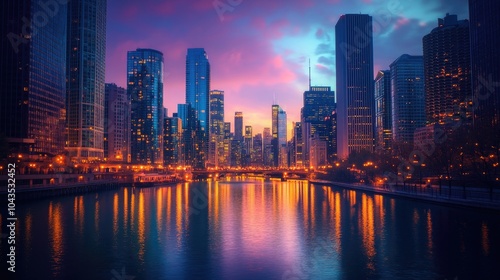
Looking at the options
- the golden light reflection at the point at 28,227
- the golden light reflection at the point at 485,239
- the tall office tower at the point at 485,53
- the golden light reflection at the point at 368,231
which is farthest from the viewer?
the tall office tower at the point at 485,53

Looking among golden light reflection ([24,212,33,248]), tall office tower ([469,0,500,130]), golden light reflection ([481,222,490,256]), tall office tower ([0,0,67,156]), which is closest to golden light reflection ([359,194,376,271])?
golden light reflection ([481,222,490,256])

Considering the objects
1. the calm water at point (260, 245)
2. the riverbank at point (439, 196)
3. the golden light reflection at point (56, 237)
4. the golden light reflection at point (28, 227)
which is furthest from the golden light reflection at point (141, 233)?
the riverbank at point (439, 196)

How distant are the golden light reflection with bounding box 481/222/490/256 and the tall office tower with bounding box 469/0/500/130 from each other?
102669mm

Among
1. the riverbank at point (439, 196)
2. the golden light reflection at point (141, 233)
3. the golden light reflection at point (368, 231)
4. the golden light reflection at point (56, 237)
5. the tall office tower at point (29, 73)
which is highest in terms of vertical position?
the tall office tower at point (29, 73)

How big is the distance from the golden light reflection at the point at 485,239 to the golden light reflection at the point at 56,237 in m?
36.9

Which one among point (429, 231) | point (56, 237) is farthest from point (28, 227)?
point (429, 231)

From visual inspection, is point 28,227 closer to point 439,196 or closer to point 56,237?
point 56,237

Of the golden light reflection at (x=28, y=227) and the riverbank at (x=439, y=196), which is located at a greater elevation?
the riverbank at (x=439, y=196)

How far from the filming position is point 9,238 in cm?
4622

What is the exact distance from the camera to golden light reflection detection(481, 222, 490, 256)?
39838 mm

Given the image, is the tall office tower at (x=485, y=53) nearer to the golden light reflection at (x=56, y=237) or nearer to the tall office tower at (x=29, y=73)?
the golden light reflection at (x=56, y=237)

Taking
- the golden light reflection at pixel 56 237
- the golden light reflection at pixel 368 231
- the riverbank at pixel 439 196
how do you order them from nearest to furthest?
1. the golden light reflection at pixel 56 237
2. the golden light reflection at pixel 368 231
3. the riverbank at pixel 439 196

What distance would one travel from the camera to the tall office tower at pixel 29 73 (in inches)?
5773

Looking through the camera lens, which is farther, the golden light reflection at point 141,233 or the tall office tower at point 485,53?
the tall office tower at point 485,53
